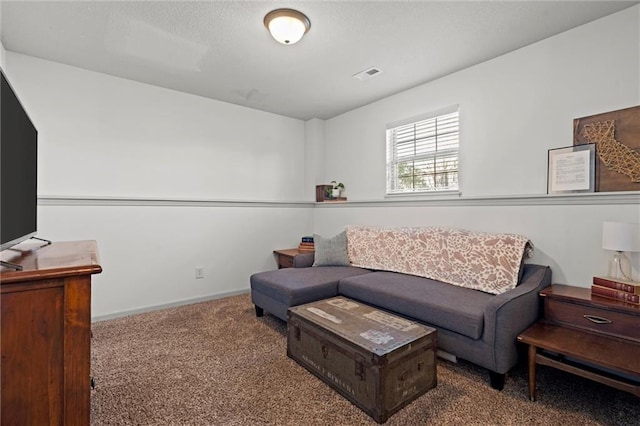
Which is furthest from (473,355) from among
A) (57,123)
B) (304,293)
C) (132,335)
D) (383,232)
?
(57,123)

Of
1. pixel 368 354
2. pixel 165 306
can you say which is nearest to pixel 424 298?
pixel 368 354

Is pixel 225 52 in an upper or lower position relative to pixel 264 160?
upper

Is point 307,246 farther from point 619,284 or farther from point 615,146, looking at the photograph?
point 615,146

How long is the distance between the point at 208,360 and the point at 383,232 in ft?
6.58

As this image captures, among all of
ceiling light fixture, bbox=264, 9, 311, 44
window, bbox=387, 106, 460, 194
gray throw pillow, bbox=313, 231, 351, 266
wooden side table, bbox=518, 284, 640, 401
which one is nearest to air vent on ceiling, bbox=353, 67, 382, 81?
window, bbox=387, 106, 460, 194

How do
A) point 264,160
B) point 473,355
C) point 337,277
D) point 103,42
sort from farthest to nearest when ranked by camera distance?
point 264,160
point 337,277
point 103,42
point 473,355

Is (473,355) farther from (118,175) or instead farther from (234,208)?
(118,175)

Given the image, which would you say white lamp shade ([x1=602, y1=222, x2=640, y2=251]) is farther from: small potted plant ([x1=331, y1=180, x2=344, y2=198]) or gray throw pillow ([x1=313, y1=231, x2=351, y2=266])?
small potted plant ([x1=331, y1=180, x2=344, y2=198])

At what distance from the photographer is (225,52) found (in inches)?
99.6

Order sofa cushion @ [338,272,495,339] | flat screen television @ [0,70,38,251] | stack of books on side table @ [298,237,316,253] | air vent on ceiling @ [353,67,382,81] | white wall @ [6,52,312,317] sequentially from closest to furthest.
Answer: flat screen television @ [0,70,38,251] < sofa cushion @ [338,272,495,339] < white wall @ [6,52,312,317] < air vent on ceiling @ [353,67,382,81] < stack of books on side table @ [298,237,316,253]

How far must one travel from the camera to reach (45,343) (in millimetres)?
948

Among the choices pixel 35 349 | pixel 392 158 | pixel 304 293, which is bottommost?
pixel 304 293

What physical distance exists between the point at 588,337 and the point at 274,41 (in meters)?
2.89

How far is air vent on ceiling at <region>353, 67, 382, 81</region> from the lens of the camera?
2.84 metres
